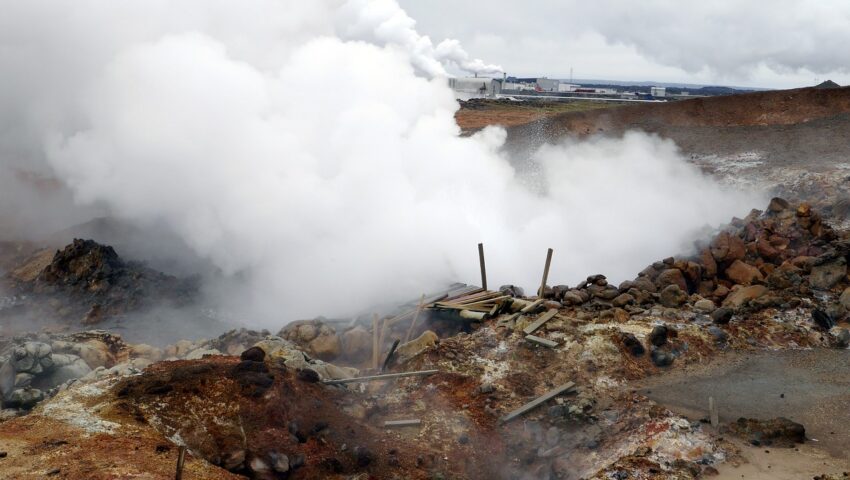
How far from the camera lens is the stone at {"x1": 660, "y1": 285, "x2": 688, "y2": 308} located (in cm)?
920

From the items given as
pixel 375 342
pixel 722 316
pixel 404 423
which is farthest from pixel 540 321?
pixel 404 423

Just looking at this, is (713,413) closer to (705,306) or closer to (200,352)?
(705,306)

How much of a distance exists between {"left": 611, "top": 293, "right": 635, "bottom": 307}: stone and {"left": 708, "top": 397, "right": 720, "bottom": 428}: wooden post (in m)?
2.77

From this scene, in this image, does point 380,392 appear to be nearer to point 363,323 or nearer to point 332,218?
point 363,323

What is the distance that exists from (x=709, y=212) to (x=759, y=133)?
26.8ft

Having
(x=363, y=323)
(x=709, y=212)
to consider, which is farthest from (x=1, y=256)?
(x=709, y=212)

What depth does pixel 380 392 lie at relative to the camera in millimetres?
7445

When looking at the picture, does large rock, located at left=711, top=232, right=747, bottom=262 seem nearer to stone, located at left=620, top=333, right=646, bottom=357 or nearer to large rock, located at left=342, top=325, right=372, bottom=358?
stone, located at left=620, top=333, right=646, bottom=357

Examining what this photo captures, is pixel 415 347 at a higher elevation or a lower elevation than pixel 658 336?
lower

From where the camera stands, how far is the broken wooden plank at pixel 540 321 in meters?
8.41

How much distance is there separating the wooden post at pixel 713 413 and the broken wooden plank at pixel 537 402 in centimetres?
150

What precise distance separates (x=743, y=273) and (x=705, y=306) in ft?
6.42

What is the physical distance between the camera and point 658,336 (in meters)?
7.94

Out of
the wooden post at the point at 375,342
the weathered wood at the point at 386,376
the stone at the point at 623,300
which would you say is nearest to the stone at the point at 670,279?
the stone at the point at 623,300
